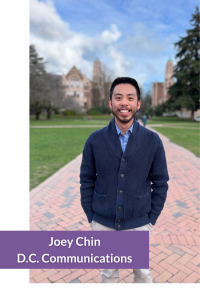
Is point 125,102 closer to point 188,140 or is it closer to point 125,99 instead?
point 125,99

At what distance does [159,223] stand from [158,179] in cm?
199

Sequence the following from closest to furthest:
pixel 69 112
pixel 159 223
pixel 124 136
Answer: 1. pixel 124 136
2. pixel 159 223
3. pixel 69 112

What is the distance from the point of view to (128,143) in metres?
1.53

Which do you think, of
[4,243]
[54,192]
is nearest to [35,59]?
[54,192]

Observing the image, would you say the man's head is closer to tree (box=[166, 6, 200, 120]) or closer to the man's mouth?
the man's mouth

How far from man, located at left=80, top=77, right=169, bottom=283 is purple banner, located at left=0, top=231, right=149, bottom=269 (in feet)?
0.32

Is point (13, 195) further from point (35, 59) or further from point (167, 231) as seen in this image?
point (35, 59)

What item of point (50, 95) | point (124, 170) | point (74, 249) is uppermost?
point (50, 95)

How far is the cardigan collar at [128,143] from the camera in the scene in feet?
4.96

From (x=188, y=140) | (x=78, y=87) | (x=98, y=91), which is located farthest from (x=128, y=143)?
(x=98, y=91)

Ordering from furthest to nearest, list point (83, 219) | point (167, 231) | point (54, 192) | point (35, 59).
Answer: point (35, 59) < point (54, 192) < point (83, 219) < point (167, 231)

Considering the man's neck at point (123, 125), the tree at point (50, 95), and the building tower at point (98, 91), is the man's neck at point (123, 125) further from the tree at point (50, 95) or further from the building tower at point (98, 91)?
the building tower at point (98, 91)

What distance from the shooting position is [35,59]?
35.5m

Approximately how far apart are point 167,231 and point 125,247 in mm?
1721
